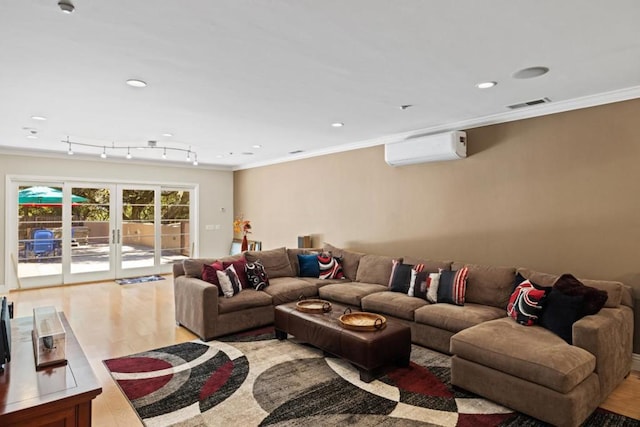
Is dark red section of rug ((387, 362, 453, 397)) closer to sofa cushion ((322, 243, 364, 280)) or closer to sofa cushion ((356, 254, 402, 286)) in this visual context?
sofa cushion ((356, 254, 402, 286))

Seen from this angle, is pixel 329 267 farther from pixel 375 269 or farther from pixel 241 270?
pixel 241 270

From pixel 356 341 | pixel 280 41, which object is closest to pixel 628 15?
pixel 280 41

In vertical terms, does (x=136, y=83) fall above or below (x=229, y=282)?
above

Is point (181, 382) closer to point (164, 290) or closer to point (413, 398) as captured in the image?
point (413, 398)

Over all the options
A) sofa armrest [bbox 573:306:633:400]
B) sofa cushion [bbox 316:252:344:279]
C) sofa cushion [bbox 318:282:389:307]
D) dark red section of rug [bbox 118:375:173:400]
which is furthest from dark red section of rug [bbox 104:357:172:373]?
sofa armrest [bbox 573:306:633:400]

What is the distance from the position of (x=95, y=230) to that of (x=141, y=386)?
561cm

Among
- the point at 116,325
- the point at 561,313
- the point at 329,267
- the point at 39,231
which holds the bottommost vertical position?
the point at 116,325

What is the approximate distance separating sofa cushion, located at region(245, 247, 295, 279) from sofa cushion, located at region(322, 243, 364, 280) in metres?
0.75

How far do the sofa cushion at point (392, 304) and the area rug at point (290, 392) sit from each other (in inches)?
16.4

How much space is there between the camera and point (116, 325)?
481cm

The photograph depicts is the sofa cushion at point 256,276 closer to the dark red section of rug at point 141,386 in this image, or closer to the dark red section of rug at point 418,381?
the dark red section of rug at point 141,386

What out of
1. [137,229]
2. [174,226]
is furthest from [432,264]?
[137,229]

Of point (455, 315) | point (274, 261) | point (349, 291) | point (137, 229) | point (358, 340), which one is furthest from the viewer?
point (137, 229)

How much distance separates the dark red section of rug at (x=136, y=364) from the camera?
3477 mm
